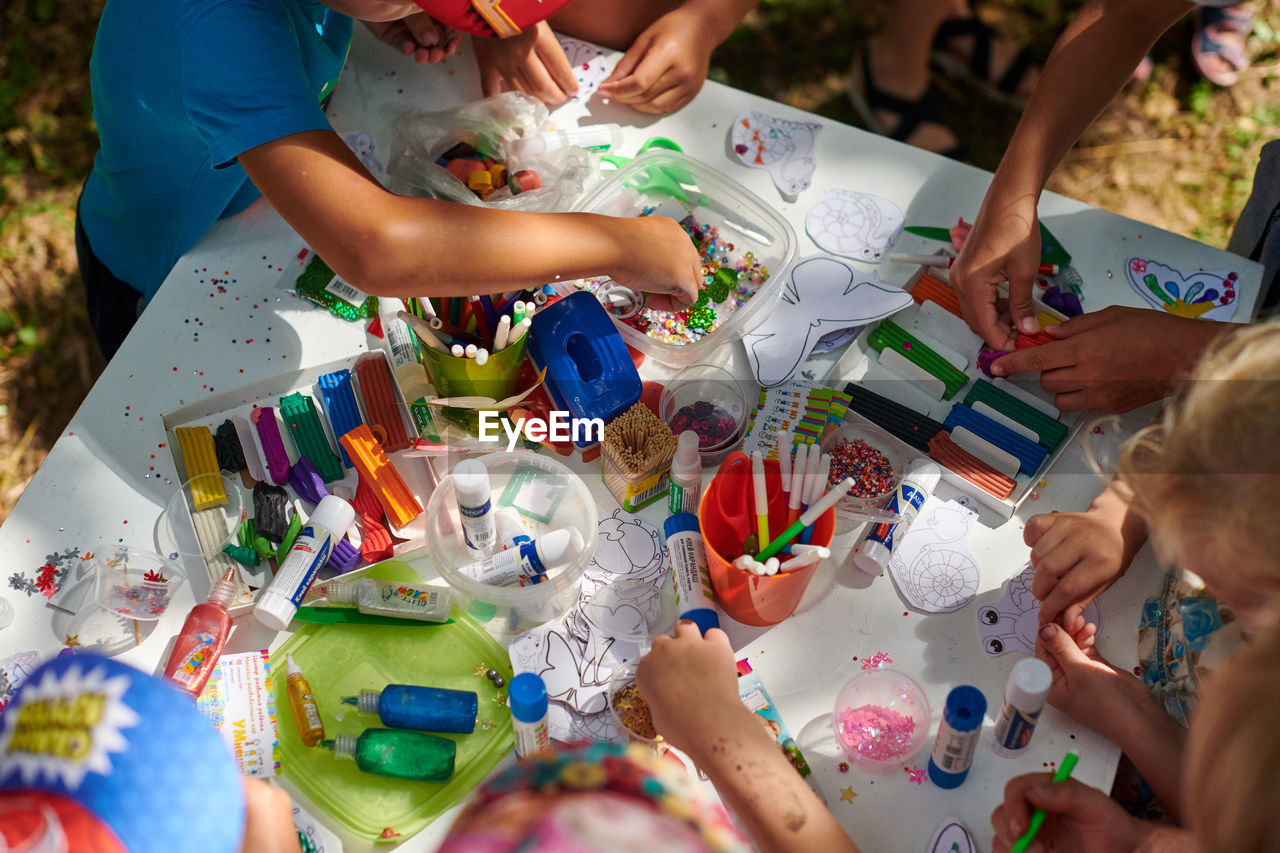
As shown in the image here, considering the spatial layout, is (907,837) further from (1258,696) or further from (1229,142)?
(1229,142)

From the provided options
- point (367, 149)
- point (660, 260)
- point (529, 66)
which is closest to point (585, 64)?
point (529, 66)

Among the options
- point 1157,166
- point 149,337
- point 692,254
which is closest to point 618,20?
point 692,254

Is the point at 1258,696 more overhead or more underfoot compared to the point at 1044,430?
more overhead

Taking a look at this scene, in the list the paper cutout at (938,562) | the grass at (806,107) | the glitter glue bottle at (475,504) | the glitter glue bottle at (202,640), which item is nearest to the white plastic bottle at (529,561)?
the glitter glue bottle at (475,504)

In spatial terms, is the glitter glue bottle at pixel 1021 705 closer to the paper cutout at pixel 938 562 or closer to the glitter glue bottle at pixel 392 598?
the paper cutout at pixel 938 562

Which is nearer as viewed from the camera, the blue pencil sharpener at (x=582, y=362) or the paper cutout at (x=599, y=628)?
the paper cutout at (x=599, y=628)

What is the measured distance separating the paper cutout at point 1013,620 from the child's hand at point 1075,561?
1 centimetres

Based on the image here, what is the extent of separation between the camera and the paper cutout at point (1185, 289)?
1181 mm

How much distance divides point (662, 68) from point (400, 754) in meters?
0.95

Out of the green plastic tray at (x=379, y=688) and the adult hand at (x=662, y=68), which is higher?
the adult hand at (x=662, y=68)

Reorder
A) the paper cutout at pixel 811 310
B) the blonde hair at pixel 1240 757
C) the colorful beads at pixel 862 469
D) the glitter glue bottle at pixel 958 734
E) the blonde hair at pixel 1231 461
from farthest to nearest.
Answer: the paper cutout at pixel 811 310
the colorful beads at pixel 862 469
the glitter glue bottle at pixel 958 734
the blonde hair at pixel 1231 461
the blonde hair at pixel 1240 757

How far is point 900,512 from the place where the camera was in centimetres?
104

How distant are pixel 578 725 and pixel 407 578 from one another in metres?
0.25

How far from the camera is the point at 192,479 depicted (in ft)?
3.43
